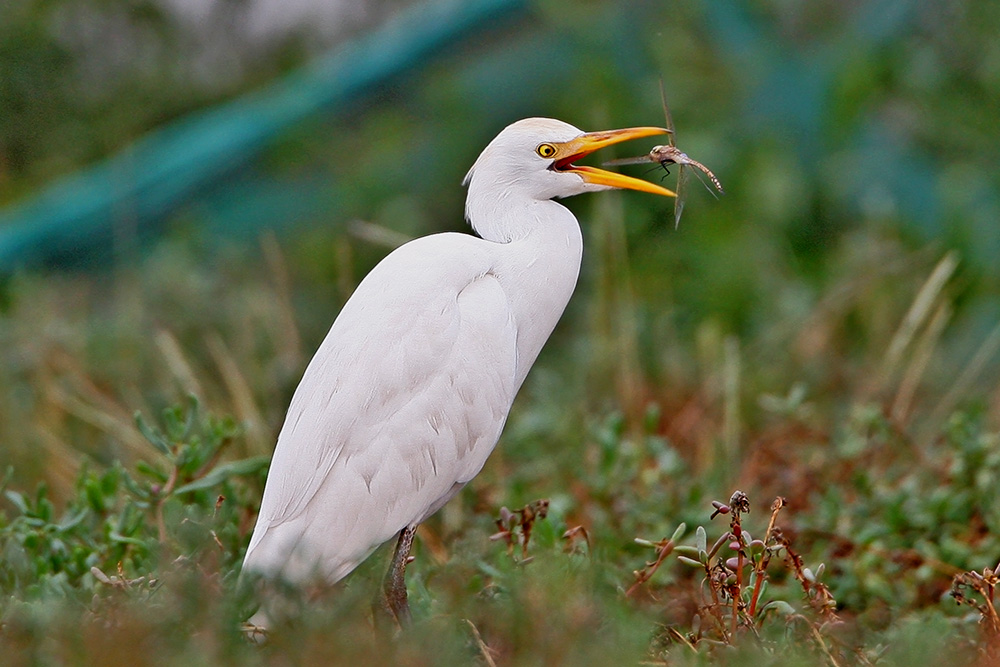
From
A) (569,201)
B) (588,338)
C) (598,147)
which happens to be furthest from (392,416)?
(569,201)

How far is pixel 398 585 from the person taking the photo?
1.88m

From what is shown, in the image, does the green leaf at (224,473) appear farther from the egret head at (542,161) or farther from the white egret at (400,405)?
the egret head at (542,161)

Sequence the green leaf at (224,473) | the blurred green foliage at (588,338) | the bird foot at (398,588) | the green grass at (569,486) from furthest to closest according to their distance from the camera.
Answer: the green leaf at (224,473) < the bird foot at (398,588) < the blurred green foliage at (588,338) < the green grass at (569,486)

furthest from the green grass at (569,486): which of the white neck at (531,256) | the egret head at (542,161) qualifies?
the egret head at (542,161)

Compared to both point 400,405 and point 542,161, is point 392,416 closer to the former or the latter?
point 400,405

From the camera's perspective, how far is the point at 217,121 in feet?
14.6

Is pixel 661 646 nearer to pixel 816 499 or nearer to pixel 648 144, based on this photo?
pixel 816 499

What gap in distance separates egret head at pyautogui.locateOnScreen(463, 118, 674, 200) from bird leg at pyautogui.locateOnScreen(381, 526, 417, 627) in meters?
0.56

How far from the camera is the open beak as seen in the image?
6.12ft

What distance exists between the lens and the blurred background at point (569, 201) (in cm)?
327

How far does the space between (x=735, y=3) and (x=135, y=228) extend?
7.44 ft

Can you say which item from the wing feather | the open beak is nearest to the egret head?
the open beak

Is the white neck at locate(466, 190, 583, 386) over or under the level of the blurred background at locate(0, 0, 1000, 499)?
over

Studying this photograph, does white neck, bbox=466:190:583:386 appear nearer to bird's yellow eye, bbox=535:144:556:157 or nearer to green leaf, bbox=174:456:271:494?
bird's yellow eye, bbox=535:144:556:157
